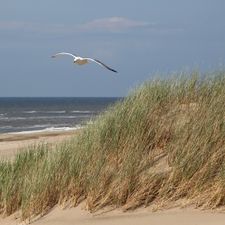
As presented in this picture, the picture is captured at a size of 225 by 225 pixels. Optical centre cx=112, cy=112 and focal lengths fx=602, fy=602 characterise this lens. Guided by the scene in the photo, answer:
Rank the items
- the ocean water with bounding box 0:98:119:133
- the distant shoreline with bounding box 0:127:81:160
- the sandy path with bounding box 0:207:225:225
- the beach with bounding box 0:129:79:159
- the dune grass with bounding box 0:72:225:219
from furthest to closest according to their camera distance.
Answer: the ocean water with bounding box 0:98:119:133 → the beach with bounding box 0:129:79:159 → the distant shoreline with bounding box 0:127:81:160 → the dune grass with bounding box 0:72:225:219 → the sandy path with bounding box 0:207:225:225

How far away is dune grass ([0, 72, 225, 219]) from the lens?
7.31 meters

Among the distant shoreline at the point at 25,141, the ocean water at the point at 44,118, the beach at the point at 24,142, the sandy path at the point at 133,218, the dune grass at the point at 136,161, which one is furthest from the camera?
the ocean water at the point at 44,118

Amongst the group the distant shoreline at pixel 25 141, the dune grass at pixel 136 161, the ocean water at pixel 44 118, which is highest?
the dune grass at pixel 136 161

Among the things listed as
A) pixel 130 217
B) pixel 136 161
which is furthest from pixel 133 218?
pixel 136 161

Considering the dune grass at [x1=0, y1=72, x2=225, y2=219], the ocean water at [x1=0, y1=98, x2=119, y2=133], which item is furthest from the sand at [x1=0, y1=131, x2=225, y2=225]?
the ocean water at [x1=0, y1=98, x2=119, y2=133]

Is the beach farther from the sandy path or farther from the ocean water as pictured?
the sandy path

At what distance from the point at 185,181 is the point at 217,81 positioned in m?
2.22

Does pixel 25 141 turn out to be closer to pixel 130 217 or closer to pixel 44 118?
pixel 130 217

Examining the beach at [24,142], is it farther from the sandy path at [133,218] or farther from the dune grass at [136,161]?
the sandy path at [133,218]

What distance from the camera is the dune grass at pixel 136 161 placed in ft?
24.0

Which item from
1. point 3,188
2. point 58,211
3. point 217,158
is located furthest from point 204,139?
point 3,188

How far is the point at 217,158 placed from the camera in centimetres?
741

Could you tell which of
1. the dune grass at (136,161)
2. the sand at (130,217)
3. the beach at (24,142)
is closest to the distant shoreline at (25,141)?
the beach at (24,142)

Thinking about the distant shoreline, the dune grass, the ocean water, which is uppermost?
the dune grass
